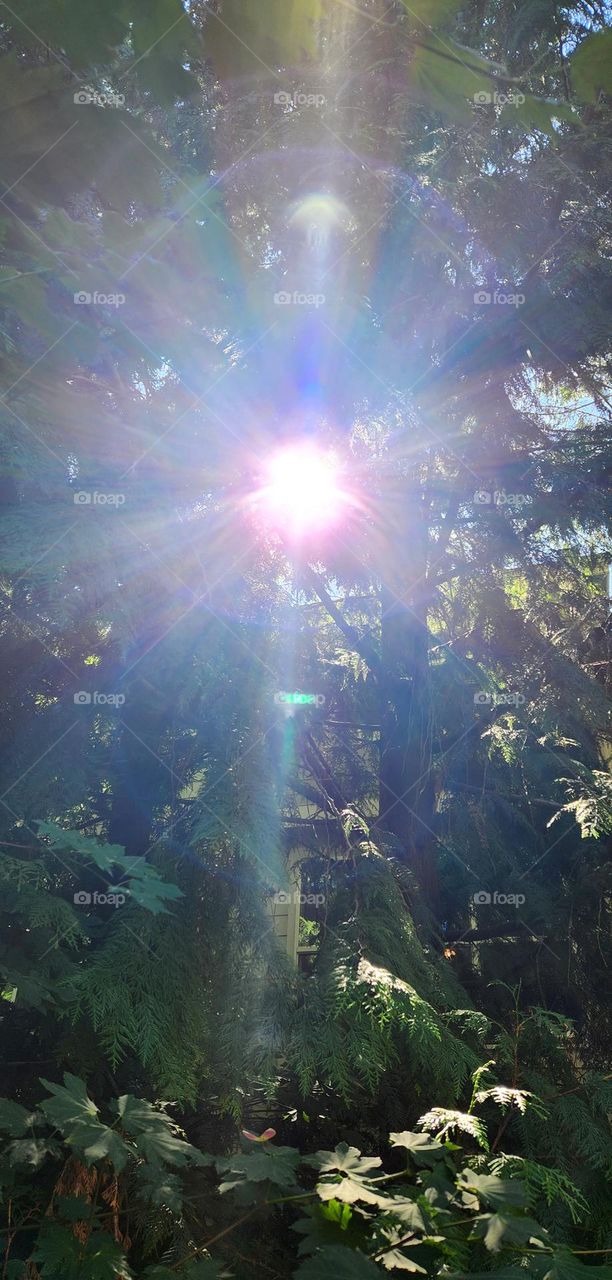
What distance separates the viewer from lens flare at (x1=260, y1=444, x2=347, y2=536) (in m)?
3.44

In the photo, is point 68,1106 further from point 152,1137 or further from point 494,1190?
point 494,1190

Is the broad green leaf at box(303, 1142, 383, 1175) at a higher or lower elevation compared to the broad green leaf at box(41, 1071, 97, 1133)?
lower

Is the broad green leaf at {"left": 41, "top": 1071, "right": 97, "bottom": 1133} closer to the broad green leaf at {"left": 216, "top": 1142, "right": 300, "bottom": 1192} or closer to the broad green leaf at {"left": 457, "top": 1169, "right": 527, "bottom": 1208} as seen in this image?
the broad green leaf at {"left": 216, "top": 1142, "right": 300, "bottom": 1192}

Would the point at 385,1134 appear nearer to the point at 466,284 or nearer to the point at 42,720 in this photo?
the point at 42,720

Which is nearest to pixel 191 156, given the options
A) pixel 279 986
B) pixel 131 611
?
pixel 131 611

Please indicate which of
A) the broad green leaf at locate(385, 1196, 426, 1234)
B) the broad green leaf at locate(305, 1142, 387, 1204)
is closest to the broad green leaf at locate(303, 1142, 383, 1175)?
the broad green leaf at locate(305, 1142, 387, 1204)

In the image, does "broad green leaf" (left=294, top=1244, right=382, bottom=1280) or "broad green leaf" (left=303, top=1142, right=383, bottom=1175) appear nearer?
"broad green leaf" (left=294, top=1244, right=382, bottom=1280)

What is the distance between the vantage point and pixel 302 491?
3.75 meters

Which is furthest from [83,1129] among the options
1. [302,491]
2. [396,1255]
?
[302,491]

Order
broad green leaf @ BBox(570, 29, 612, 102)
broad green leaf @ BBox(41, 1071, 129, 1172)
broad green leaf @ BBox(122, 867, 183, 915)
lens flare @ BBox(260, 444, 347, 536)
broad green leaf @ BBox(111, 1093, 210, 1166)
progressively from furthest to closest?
lens flare @ BBox(260, 444, 347, 536), broad green leaf @ BBox(122, 867, 183, 915), broad green leaf @ BBox(111, 1093, 210, 1166), broad green leaf @ BBox(41, 1071, 129, 1172), broad green leaf @ BBox(570, 29, 612, 102)

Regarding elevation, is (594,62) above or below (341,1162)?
above

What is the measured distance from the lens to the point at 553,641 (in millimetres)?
4348

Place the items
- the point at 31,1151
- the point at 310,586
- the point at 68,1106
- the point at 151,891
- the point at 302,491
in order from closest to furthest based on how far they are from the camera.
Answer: the point at 68,1106 < the point at 31,1151 < the point at 151,891 < the point at 302,491 < the point at 310,586

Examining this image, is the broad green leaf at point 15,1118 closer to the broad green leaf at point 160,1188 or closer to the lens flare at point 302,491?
the broad green leaf at point 160,1188
